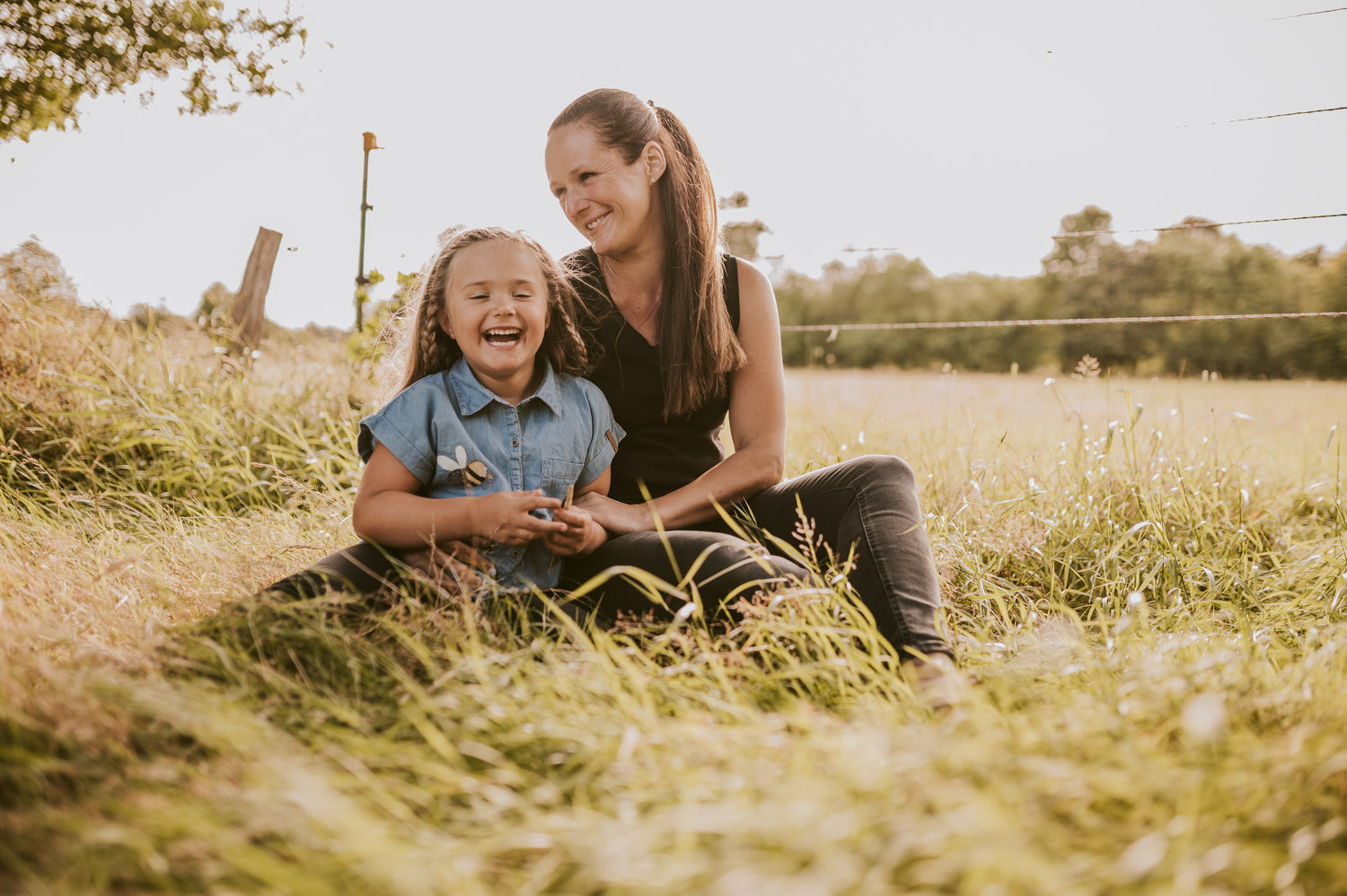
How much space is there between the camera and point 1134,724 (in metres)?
1.43

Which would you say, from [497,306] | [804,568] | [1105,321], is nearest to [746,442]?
[804,568]

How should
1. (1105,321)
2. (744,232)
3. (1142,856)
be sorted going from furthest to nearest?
(744,232)
(1105,321)
(1142,856)

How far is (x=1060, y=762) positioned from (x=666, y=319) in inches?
64.4

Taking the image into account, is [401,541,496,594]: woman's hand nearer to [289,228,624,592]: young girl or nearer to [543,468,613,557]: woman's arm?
[289,228,624,592]: young girl

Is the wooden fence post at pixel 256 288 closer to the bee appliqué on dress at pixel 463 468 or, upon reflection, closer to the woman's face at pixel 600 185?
the woman's face at pixel 600 185

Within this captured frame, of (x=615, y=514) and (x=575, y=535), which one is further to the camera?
(x=615, y=514)

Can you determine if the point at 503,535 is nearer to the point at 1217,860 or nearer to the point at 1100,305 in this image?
the point at 1217,860

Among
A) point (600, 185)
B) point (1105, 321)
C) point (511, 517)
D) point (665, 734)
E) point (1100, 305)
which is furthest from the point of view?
point (1100, 305)

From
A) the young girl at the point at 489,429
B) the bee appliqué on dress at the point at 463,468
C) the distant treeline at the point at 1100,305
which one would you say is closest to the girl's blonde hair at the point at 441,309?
the young girl at the point at 489,429

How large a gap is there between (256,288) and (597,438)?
11.7ft

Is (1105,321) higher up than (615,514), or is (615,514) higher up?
(1105,321)

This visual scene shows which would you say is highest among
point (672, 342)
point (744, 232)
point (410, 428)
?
point (744, 232)

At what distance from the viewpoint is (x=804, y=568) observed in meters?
2.00

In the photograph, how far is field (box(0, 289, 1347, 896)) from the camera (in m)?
1.03
